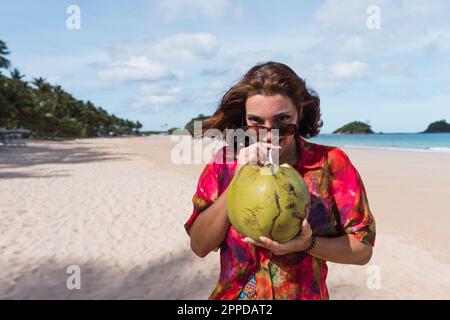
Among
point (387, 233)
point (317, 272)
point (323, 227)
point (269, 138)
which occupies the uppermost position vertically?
point (269, 138)

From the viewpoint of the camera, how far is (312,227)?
4.82 ft

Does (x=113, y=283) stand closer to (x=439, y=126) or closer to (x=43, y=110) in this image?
(x=43, y=110)

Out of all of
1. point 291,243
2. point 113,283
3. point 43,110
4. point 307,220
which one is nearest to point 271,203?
point 291,243

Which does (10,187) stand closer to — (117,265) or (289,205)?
(117,265)

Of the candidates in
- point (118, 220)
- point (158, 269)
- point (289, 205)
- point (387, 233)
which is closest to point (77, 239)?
point (118, 220)

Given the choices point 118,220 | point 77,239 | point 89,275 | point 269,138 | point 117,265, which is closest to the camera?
point 269,138

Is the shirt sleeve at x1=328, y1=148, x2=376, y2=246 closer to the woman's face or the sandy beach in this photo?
the woman's face

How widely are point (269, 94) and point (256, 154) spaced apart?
0.95ft

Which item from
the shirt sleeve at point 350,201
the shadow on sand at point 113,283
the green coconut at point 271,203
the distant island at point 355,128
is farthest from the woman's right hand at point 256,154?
the distant island at point 355,128

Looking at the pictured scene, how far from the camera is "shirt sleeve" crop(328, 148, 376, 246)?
1450mm

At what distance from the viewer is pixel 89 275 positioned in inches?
199

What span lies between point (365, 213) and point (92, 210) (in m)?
8.15

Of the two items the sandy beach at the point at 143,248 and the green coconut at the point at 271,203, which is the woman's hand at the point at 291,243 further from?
the sandy beach at the point at 143,248

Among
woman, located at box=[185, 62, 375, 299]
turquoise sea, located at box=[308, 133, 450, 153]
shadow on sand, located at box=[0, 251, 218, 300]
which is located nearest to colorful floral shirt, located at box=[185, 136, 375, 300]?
woman, located at box=[185, 62, 375, 299]
